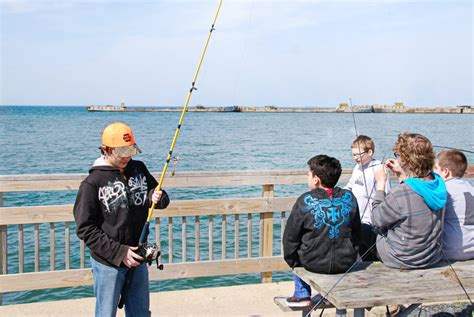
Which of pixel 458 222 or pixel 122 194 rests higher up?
pixel 122 194

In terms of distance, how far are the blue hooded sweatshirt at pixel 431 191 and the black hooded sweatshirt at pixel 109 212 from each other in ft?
5.21

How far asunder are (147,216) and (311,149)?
2675 cm

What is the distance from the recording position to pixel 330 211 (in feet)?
10.6

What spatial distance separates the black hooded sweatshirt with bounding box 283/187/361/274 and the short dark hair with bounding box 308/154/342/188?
0.19 feet

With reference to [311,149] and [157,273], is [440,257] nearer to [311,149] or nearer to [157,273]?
[157,273]

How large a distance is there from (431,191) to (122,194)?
5.85 ft

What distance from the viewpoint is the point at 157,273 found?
4832mm

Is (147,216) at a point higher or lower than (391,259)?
higher

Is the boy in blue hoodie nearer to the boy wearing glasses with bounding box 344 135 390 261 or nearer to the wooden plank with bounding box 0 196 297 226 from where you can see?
→ the boy wearing glasses with bounding box 344 135 390 261

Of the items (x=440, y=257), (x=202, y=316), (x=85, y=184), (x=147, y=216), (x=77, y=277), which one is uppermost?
(x=85, y=184)

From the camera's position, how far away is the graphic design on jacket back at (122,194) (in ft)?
9.93

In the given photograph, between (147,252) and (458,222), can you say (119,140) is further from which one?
(458,222)

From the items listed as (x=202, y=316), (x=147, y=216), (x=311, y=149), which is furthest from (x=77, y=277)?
(x=311, y=149)

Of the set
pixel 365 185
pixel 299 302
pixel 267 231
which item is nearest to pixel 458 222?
pixel 365 185
